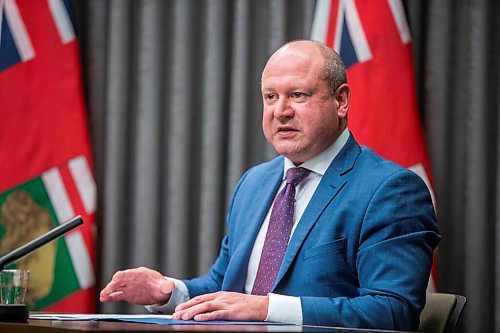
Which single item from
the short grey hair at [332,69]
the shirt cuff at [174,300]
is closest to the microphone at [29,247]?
the shirt cuff at [174,300]

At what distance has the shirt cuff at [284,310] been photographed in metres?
2.18

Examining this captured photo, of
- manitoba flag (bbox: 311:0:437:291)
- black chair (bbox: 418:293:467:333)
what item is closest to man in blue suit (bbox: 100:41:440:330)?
black chair (bbox: 418:293:467:333)

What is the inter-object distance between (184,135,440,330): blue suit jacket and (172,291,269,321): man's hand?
0.49 ft

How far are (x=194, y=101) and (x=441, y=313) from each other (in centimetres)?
212

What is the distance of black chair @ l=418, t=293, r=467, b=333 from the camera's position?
244 centimetres

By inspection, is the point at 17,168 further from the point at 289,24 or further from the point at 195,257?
the point at 289,24

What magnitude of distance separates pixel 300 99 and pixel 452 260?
1.56 meters

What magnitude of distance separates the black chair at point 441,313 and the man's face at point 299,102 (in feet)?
2.11

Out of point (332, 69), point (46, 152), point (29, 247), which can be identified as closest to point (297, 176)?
point (332, 69)

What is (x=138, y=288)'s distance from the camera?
260 cm

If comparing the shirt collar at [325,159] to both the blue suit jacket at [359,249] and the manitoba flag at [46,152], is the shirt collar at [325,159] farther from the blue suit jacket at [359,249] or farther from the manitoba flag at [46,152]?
the manitoba flag at [46,152]

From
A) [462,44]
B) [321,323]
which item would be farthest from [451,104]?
[321,323]

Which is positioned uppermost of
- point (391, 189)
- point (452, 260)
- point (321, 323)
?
point (391, 189)

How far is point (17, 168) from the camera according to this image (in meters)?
4.00
